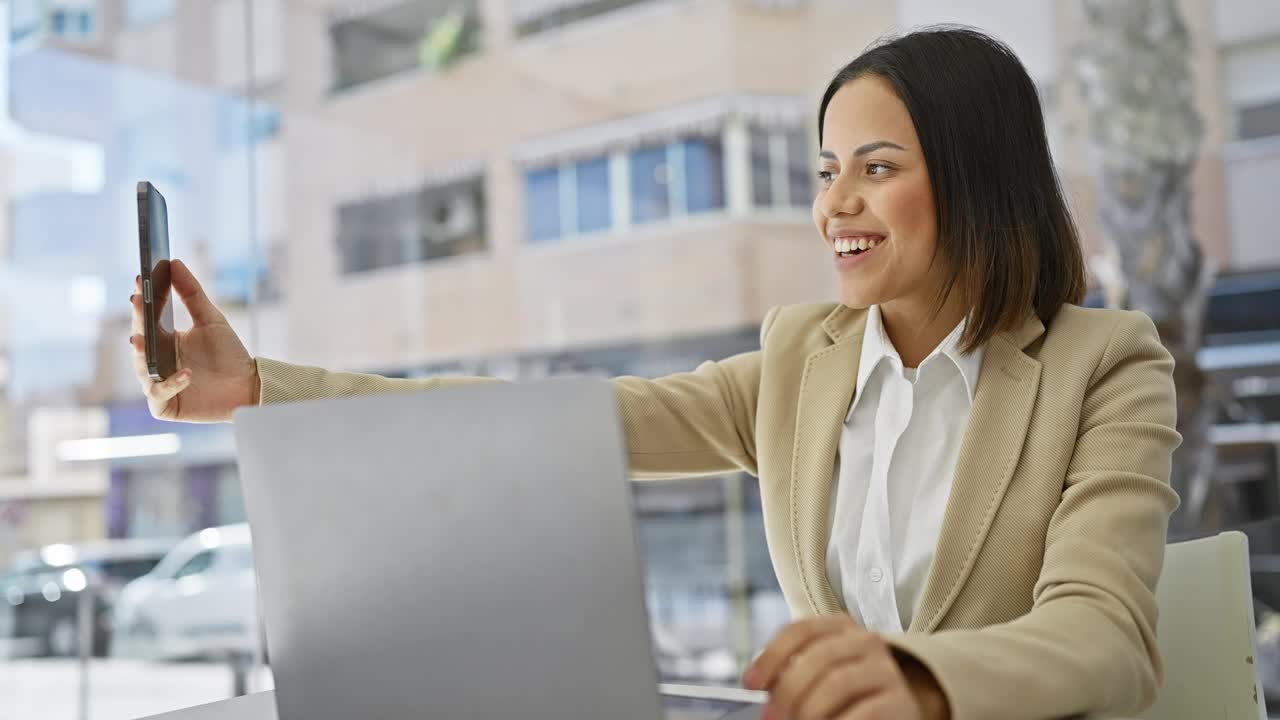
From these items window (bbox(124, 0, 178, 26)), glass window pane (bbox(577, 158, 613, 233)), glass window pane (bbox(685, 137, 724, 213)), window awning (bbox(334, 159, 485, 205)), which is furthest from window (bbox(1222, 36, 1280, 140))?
window (bbox(124, 0, 178, 26))

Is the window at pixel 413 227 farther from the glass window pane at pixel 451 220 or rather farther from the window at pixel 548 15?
the window at pixel 548 15

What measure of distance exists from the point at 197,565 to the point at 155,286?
3624 mm

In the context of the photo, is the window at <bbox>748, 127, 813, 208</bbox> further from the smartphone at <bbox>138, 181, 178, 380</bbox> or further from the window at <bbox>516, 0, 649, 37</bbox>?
the smartphone at <bbox>138, 181, 178, 380</bbox>

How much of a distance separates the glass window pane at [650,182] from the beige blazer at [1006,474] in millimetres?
3537

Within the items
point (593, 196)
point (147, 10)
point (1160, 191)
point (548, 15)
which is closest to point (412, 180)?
point (593, 196)

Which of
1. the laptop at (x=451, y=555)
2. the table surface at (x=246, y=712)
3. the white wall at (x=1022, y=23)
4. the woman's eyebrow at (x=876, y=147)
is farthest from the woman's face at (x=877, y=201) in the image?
the white wall at (x=1022, y=23)

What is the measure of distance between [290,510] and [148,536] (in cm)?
398

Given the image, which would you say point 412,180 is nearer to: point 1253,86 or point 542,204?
point 542,204

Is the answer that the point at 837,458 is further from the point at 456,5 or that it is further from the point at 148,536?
the point at 456,5

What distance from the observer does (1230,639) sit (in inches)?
49.3

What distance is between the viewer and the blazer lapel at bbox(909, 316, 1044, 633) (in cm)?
115

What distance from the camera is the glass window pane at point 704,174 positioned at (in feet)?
16.1

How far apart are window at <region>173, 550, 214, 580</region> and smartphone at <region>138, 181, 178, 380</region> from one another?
3.47 m

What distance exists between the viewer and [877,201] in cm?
125
